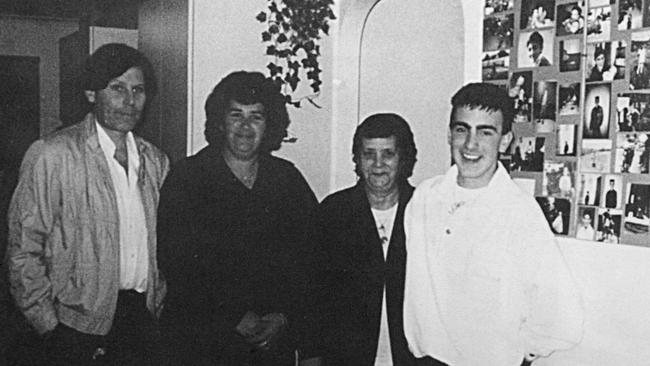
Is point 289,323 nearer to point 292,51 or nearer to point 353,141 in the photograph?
point 353,141

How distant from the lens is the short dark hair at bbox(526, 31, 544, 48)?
1.22 metres

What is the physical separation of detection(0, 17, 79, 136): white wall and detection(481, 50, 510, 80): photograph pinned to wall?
71cm

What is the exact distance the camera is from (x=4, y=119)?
131 cm

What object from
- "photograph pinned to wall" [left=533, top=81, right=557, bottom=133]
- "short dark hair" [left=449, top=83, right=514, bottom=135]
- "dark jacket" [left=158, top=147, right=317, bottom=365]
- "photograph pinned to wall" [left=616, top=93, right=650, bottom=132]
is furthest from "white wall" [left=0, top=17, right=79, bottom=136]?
"photograph pinned to wall" [left=616, top=93, right=650, bottom=132]

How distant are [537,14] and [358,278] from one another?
591 millimetres

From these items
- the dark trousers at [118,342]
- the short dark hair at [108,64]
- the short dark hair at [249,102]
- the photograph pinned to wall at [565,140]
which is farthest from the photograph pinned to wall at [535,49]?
the dark trousers at [118,342]

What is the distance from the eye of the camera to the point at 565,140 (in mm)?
1189

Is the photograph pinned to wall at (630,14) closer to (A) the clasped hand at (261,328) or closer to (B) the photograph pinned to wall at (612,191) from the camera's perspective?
(B) the photograph pinned to wall at (612,191)

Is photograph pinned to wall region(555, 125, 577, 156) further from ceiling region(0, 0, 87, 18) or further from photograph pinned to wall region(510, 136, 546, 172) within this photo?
ceiling region(0, 0, 87, 18)

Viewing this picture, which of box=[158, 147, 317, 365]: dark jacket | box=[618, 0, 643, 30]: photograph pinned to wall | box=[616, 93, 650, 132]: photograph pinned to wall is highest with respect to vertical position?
box=[618, 0, 643, 30]: photograph pinned to wall

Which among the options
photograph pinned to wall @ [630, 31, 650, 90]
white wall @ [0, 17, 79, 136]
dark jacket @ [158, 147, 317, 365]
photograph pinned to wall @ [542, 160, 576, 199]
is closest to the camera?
photograph pinned to wall @ [630, 31, 650, 90]

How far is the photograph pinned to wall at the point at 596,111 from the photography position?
1131 millimetres

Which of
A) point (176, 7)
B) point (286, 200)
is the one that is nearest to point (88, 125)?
point (176, 7)

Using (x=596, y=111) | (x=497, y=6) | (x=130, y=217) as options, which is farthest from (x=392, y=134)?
(x=130, y=217)
